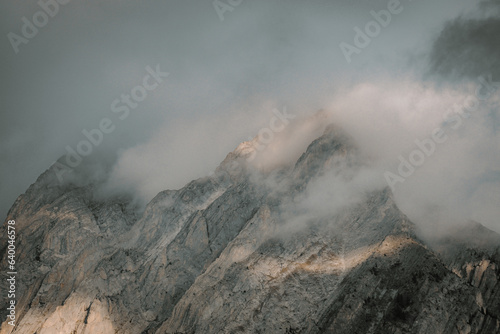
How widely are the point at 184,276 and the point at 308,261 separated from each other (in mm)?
49520

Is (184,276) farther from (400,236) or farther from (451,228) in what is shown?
(451,228)

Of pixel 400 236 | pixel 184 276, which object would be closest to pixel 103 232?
pixel 184 276

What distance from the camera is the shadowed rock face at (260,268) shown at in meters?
79.6

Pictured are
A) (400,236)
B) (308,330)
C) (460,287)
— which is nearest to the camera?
(460,287)

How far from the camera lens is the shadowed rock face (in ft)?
261

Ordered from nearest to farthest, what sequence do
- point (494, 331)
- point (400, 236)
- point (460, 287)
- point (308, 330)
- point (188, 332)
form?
point (494, 331) → point (460, 287) → point (308, 330) → point (400, 236) → point (188, 332)

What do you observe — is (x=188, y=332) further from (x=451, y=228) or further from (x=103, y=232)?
(x=103, y=232)

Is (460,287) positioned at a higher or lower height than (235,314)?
lower

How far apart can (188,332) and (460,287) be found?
226 feet

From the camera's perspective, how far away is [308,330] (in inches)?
3332

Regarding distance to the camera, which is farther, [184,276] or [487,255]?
[184,276]

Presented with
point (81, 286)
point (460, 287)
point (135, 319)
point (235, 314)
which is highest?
point (81, 286)

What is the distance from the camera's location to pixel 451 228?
102 metres

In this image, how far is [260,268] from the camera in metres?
106
